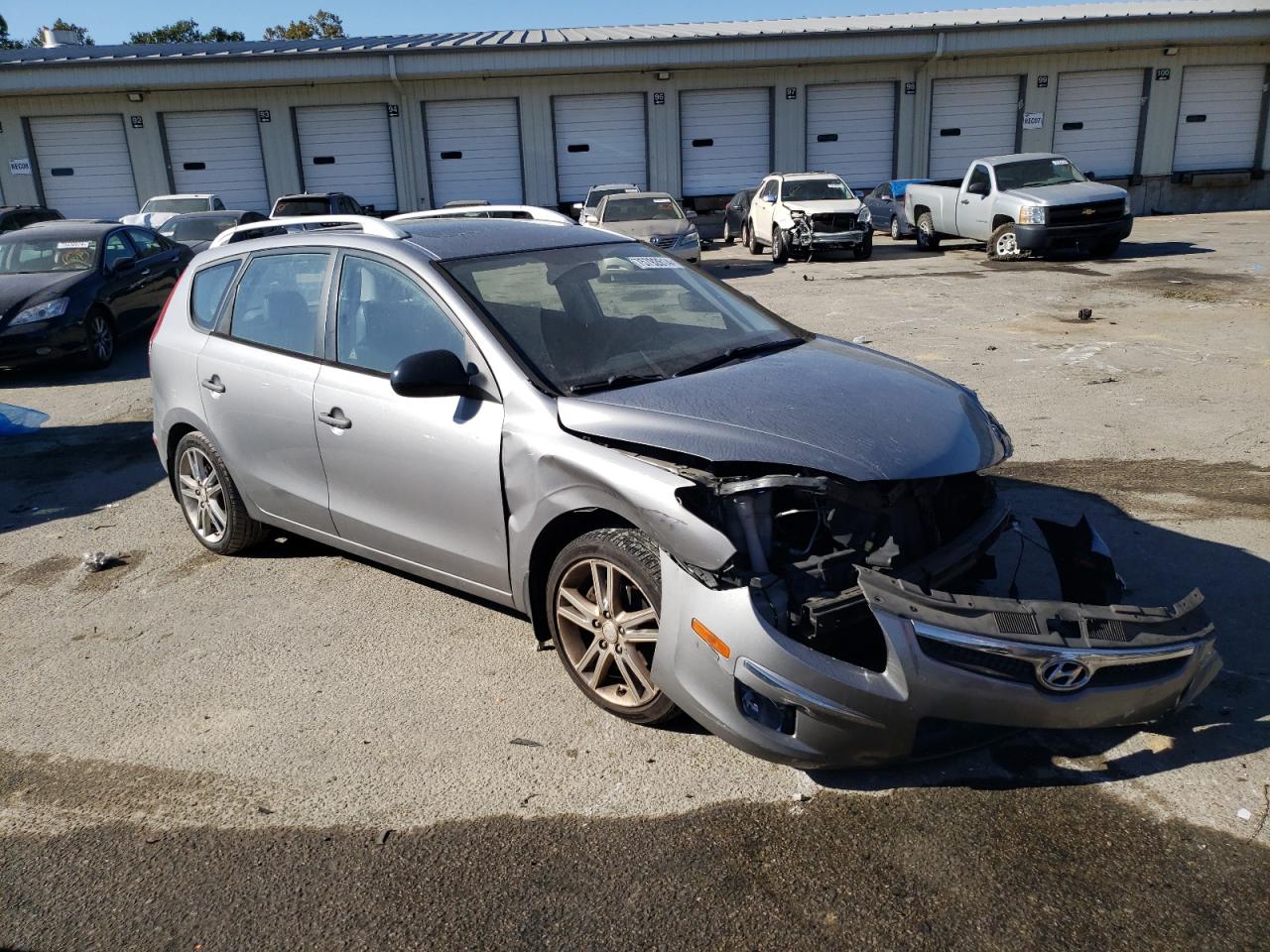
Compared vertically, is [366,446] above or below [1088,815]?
above

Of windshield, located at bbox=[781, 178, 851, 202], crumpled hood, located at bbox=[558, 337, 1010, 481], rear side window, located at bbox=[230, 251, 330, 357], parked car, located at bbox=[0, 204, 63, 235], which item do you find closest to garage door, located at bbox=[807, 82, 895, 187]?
windshield, located at bbox=[781, 178, 851, 202]

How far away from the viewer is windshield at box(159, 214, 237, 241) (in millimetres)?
17562

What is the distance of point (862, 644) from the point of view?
3166 millimetres

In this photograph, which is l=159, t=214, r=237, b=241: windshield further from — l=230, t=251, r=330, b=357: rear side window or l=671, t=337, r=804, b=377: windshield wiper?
l=671, t=337, r=804, b=377: windshield wiper

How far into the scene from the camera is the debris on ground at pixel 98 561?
5582mm

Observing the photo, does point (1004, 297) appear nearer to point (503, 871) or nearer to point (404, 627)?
point (404, 627)

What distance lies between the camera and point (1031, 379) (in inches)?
346

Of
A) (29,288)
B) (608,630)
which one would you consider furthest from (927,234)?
(608,630)

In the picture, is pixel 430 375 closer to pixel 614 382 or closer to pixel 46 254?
pixel 614 382

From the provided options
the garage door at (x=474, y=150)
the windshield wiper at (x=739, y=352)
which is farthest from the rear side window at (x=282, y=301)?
the garage door at (x=474, y=150)

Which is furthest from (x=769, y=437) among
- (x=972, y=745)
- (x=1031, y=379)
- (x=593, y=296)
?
(x=1031, y=379)

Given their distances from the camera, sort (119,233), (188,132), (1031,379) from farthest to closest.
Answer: (188,132)
(119,233)
(1031,379)

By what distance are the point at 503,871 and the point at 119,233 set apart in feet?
40.2

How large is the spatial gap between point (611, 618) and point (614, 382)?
91cm
